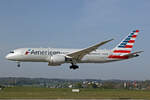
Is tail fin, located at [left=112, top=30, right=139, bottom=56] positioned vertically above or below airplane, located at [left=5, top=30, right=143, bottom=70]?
above

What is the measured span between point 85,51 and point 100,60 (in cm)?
444

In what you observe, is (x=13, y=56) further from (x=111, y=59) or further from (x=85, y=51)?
(x=111, y=59)

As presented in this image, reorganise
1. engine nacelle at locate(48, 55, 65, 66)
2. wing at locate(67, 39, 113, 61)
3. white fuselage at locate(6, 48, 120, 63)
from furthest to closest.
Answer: wing at locate(67, 39, 113, 61), white fuselage at locate(6, 48, 120, 63), engine nacelle at locate(48, 55, 65, 66)

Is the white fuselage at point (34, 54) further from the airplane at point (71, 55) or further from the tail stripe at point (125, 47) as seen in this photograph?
the tail stripe at point (125, 47)

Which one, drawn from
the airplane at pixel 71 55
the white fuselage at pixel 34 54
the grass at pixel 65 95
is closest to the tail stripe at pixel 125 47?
the airplane at pixel 71 55

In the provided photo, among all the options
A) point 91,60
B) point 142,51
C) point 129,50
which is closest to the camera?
point 142,51

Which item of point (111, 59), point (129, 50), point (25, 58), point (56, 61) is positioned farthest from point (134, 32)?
point (25, 58)

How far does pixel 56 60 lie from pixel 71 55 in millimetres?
3429

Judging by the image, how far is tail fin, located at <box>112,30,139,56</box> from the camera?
56594mm

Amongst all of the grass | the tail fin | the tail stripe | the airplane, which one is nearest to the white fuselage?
the airplane

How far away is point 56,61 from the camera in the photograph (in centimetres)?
4975

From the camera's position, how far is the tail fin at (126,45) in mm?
56594

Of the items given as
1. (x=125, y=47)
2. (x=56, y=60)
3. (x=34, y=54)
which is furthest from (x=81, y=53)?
(x=125, y=47)

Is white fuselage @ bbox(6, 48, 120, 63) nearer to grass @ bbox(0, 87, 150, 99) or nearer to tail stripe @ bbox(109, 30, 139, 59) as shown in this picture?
grass @ bbox(0, 87, 150, 99)
